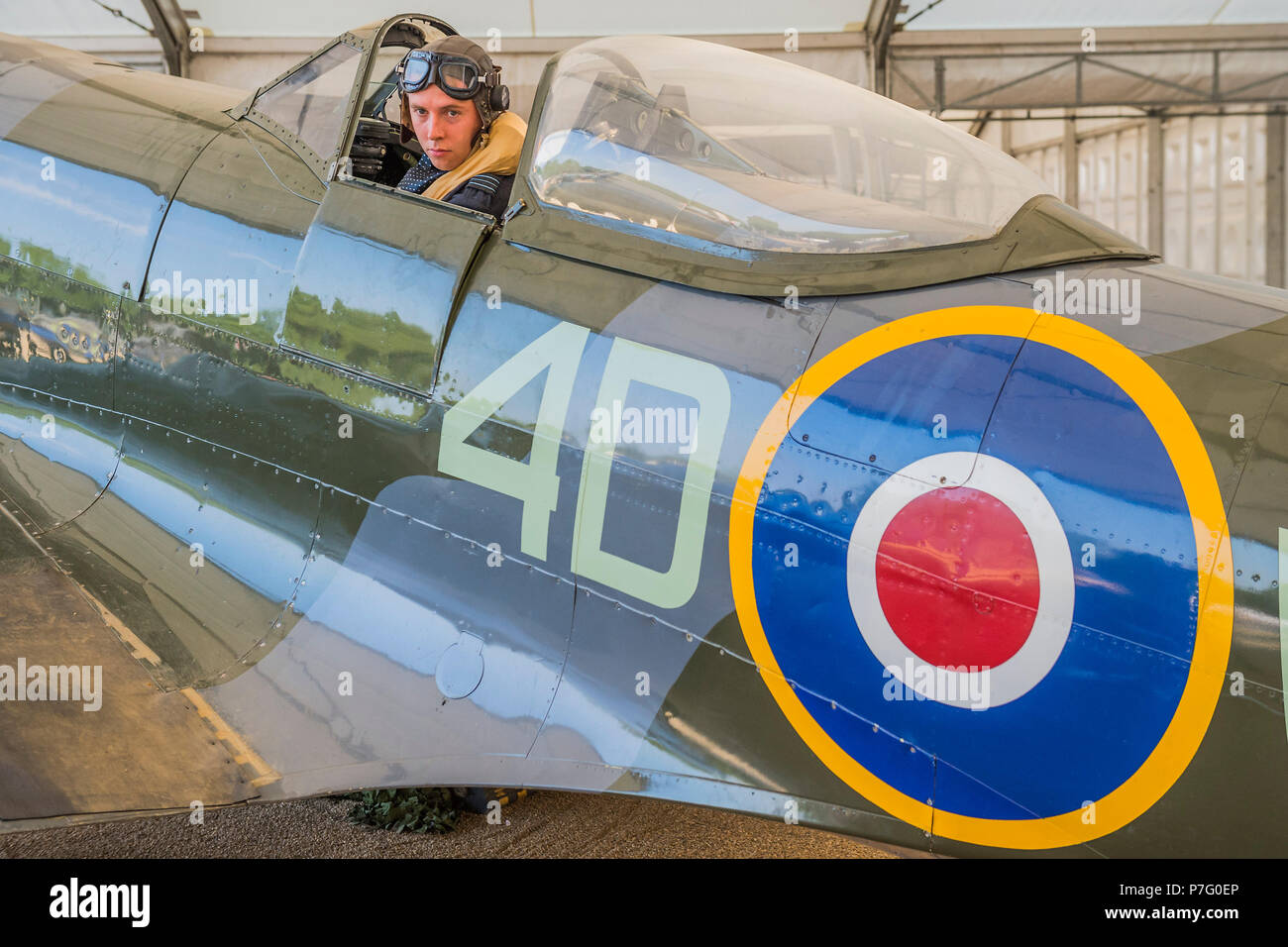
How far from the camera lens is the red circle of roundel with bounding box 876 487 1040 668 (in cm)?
231

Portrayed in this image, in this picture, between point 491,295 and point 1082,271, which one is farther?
point 491,295

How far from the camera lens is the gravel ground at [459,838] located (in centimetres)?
408

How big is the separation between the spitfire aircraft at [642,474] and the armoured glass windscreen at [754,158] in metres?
0.02

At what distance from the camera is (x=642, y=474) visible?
2742mm

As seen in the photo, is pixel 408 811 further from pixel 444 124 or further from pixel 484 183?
pixel 444 124

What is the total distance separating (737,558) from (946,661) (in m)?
0.56

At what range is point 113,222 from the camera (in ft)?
12.2

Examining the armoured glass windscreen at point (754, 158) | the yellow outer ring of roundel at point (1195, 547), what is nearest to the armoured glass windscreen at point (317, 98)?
the armoured glass windscreen at point (754, 158)

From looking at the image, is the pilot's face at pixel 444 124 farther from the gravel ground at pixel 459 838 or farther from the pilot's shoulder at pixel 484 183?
the gravel ground at pixel 459 838

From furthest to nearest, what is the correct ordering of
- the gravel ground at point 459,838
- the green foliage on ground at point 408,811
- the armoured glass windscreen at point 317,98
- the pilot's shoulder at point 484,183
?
the green foliage on ground at point 408,811, the gravel ground at point 459,838, the armoured glass windscreen at point 317,98, the pilot's shoulder at point 484,183

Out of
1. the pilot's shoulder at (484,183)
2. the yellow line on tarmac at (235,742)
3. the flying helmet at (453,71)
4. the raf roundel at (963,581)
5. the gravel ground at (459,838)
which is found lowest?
the gravel ground at (459,838)
